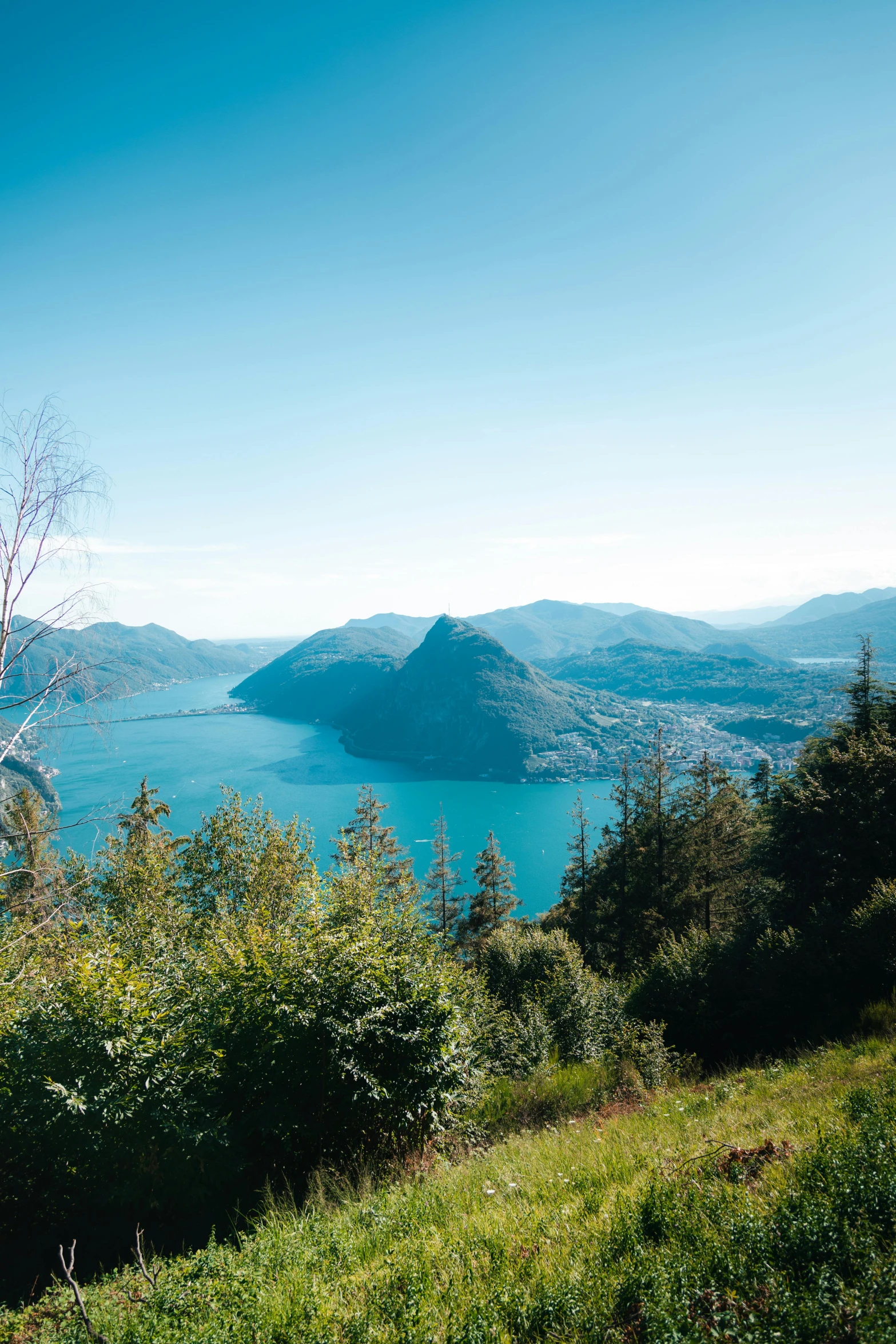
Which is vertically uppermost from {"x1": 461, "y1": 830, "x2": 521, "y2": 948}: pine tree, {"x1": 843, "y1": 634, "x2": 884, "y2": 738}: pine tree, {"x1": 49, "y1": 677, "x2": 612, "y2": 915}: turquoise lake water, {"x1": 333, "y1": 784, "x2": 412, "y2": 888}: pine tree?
{"x1": 843, "y1": 634, "x2": 884, "y2": 738}: pine tree

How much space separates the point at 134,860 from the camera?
26.5m

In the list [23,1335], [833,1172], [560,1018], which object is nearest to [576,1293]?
[833,1172]

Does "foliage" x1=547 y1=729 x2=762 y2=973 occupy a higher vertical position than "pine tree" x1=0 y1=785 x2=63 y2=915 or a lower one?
lower

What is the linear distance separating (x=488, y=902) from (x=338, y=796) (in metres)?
108

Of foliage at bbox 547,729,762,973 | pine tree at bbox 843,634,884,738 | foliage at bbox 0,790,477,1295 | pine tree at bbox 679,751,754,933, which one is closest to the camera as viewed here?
foliage at bbox 0,790,477,1295

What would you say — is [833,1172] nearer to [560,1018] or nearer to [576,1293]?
[576,1293]

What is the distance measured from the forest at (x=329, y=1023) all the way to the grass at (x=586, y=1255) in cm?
126

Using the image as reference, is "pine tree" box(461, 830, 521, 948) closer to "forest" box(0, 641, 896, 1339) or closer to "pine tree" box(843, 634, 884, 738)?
"forest" box(0, 641, 896, 1339)

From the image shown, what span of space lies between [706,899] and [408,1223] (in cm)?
2719

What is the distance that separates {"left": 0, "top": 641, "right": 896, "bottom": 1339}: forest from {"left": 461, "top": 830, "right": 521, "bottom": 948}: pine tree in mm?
16480

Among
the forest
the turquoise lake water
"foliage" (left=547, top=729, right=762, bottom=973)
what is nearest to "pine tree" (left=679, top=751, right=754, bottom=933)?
"foliage" (left=547, top=729, right=762, bottom=973)

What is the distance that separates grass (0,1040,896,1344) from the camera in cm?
397

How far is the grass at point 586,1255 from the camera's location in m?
3.97

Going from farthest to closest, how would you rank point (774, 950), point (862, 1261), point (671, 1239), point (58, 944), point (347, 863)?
1. point (347, 863)
2. point (774, 950)
3. point (58, 944)
4. point (671, 1239)
5. point (862, 1261)
